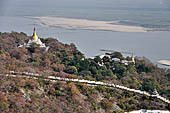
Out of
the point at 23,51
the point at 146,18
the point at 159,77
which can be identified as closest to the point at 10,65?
the point at 23,51

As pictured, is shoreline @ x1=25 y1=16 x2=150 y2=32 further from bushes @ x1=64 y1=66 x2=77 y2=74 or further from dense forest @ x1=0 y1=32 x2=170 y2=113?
bushes @ x1=64 y1=66 x2=77 y2=74

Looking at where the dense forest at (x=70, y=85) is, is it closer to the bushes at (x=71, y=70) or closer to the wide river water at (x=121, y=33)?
the bushes at (x=71, y=70)

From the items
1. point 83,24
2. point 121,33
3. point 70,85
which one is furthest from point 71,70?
point 83,24

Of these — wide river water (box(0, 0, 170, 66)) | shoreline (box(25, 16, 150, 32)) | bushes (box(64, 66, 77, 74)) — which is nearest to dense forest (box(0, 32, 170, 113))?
bushes (box(64, 66, 77, 74))

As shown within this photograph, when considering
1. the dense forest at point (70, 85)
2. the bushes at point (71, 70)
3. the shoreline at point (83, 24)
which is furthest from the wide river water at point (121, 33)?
the bushes at point (71, 70)

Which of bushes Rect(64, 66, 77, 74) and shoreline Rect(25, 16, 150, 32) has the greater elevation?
shoreline Rect(25, 16, 150, 32)

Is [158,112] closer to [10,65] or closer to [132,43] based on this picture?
[10,65]

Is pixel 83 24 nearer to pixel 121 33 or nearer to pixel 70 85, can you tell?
pixel 121 33

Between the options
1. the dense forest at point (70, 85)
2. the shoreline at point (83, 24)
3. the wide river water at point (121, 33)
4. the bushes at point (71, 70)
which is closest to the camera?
the dense forest at point (70, 85)
